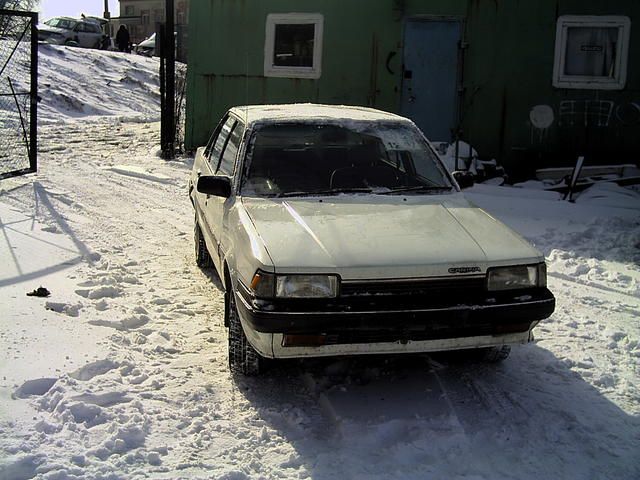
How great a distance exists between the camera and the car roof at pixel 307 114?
17.8 ft

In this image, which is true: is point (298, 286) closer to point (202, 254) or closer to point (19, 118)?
point (202, 254)

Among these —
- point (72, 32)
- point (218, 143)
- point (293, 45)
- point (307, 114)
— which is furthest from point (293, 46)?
point (72, 32)

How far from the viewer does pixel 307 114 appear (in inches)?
219

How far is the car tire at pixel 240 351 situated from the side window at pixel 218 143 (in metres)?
1.86

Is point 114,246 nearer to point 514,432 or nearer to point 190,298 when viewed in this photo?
point 190,298

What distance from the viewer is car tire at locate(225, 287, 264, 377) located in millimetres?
4254

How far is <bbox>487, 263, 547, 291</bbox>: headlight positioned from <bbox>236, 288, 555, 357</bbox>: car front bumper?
0.05 metres

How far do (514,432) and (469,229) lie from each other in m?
1.17

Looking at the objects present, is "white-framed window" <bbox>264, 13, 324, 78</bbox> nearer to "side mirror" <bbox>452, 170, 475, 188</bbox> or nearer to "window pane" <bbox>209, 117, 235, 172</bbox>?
"window pane" <bbox>209, 117, 235, 172</bbox>

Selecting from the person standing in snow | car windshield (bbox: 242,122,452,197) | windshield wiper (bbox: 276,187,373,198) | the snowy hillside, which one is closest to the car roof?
car windshield (bbox: 242,122,452,197)

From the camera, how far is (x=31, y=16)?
9.04 m

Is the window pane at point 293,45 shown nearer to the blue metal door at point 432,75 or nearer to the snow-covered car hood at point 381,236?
the blue metal door at point 432,75

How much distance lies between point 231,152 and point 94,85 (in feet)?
62.9

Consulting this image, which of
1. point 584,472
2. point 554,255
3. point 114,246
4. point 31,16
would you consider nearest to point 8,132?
point 31,16
